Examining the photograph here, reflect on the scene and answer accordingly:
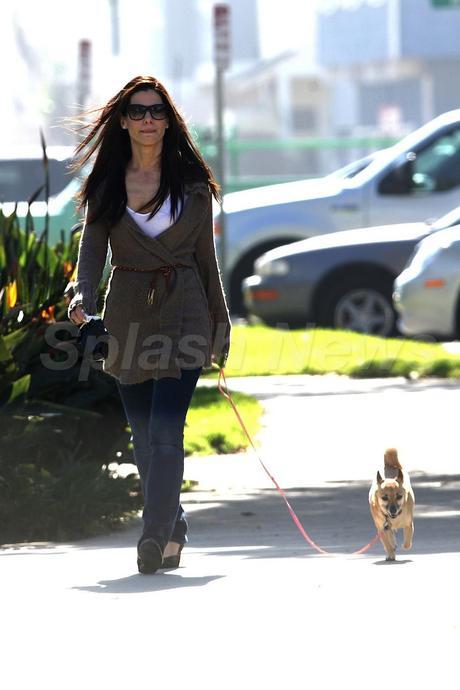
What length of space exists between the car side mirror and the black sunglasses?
41.6 ft

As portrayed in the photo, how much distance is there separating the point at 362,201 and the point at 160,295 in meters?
13.0

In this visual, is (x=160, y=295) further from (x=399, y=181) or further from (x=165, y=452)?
(x=399, y=181)

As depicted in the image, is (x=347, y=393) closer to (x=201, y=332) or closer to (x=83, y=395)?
(x=83, y=395)

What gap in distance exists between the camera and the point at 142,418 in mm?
7160

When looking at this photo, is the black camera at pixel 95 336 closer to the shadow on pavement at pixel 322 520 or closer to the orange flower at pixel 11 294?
the shadow on pavement at pixel 322 520

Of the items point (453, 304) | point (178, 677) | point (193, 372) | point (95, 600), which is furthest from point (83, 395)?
point (453, 304)

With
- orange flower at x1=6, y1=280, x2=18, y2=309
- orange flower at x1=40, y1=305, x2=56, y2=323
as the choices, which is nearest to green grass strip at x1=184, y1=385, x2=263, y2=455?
orange flower at x1=40, y1=305, x2=56, y2=323

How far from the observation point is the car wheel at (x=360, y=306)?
1800 centimetres

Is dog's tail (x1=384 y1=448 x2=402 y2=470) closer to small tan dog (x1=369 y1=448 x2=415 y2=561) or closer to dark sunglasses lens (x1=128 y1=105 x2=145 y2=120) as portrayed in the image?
small tan dog (x1=369 y1=448 x2=415 y2=561)

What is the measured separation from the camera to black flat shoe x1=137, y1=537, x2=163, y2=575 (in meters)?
6.93

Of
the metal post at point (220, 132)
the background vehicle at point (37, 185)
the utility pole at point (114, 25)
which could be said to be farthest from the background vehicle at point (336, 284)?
the utility pole at point (114, 25)

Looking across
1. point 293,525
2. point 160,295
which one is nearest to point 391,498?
point 160,295

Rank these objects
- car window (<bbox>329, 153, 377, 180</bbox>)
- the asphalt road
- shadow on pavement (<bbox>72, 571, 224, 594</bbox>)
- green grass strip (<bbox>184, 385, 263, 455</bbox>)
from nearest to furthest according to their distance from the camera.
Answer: the asphalt road → shadow on pavement (<bbox>72, 571, 224, 594</bbox>) → green grass strip (<bbox>184, 385, 263, 455</bbox>) → car window (<bbox>329, 153, 377, 180</bbox>)

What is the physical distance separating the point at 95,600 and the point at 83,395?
258 centimetres
